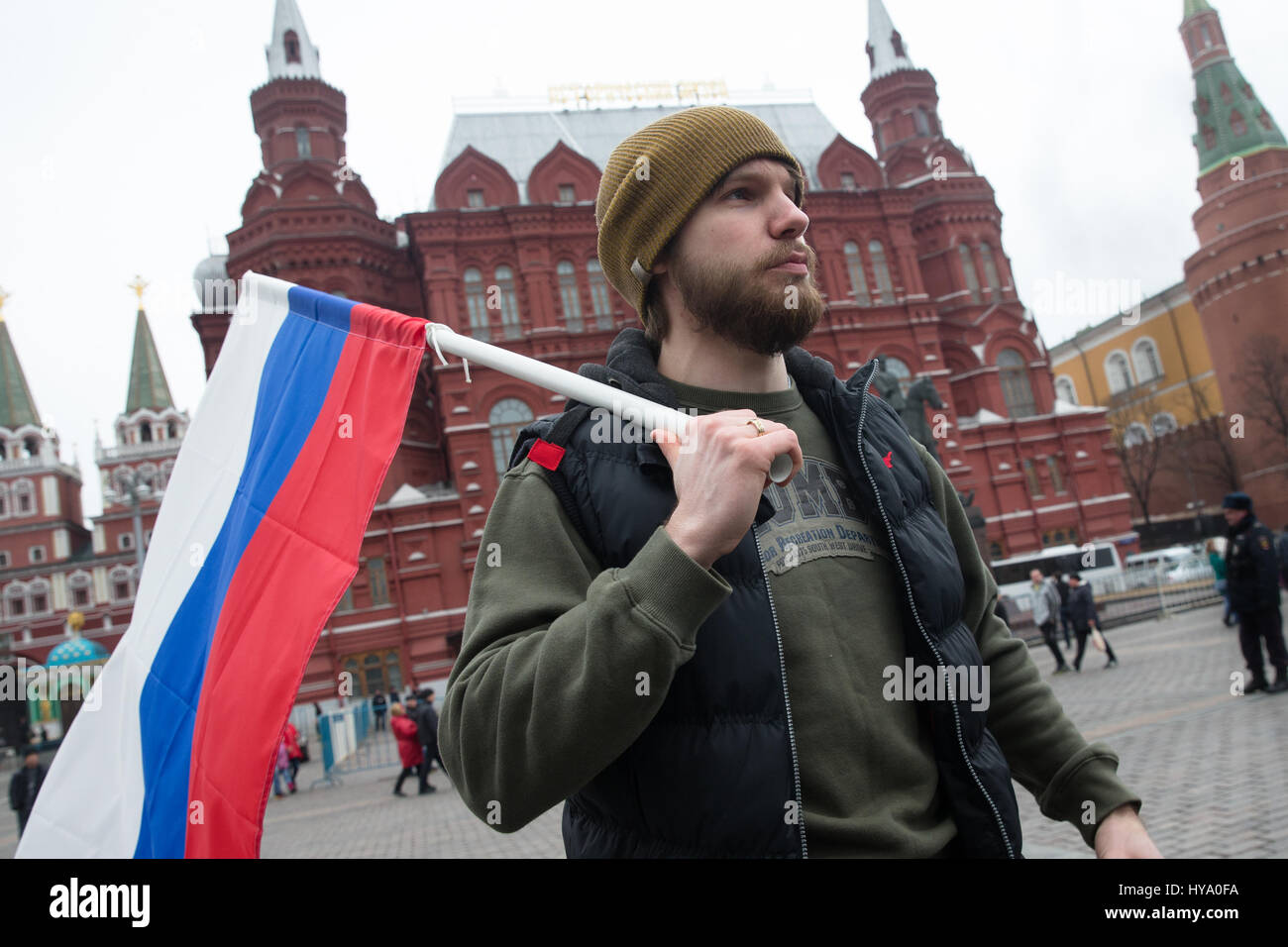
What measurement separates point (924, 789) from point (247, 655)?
4.27 feet

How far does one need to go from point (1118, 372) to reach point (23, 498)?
77270 millimetres

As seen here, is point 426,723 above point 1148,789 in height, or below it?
above

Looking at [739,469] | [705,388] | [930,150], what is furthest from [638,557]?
[930,150]

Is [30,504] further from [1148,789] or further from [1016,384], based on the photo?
[1148,789]

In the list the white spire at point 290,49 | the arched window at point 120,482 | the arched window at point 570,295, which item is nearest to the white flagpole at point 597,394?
the arched window at point 570,295

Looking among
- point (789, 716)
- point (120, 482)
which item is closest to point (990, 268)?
point (789, 716)

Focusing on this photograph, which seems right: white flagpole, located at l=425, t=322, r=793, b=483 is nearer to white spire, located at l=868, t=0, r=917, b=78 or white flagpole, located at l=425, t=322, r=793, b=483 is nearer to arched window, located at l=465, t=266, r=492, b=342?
→ arched window, located at l=465, t=266, r=492, b=342

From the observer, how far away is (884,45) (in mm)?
43062

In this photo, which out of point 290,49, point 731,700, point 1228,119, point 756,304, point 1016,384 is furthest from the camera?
point 1228,119
